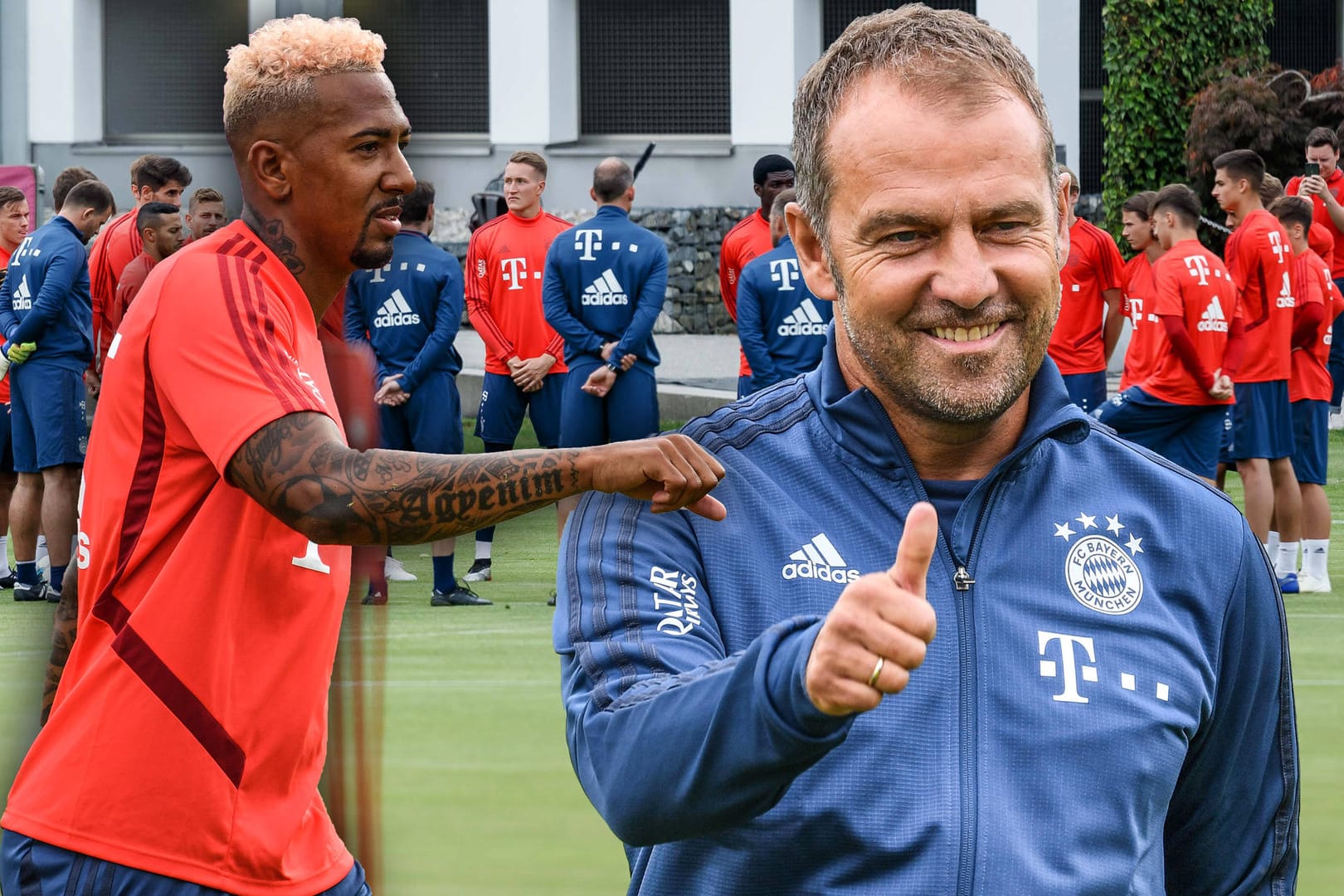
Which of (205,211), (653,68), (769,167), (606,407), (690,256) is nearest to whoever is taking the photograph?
(205,211)

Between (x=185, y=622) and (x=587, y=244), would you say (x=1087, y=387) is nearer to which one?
(x=587, y=244)

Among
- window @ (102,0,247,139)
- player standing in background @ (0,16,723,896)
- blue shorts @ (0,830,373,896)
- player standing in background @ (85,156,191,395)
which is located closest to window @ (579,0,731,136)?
window @ (102,0,247,139)

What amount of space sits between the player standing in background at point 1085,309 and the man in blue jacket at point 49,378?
5981 millimetres

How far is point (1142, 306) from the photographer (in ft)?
32.4

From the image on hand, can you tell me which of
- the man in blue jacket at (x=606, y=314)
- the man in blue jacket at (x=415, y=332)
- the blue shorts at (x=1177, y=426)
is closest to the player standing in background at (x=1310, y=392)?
the blue shorts at (x=1177, y=426)

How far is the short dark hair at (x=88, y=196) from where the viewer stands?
A: 9992 mm

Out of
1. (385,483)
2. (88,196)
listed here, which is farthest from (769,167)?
(385,483)

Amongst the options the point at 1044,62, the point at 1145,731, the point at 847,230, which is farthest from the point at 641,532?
the point at 1044,62

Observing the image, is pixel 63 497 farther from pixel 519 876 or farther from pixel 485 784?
pixel 519 876

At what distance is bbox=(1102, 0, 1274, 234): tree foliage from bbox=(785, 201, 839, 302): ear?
68.3 ft

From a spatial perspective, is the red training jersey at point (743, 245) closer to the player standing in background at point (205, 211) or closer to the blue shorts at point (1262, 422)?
the blue shorts at point (1262, 422)

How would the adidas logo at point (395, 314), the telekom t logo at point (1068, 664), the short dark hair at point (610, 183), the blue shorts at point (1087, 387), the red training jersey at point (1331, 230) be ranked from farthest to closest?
the red training jersey at point (1331, 230), the blue shorts at point (1087, 387), the short dark hair at point (610, 183), the adidas logo at point (395, 314), the telekom t logo at point (1068, 664)

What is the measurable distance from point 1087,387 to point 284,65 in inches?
369

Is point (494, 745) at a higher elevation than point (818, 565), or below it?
below
